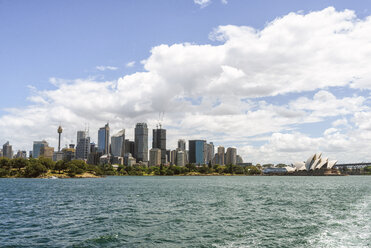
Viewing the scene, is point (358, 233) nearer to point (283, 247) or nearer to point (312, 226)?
point (312, 226)

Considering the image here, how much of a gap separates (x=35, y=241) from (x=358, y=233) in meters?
32.2

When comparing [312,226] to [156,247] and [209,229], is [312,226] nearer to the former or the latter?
[209,229]

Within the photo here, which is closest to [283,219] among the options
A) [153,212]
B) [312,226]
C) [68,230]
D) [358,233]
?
[312,226]

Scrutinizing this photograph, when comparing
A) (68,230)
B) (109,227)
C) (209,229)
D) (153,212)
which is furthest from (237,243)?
(153,212)

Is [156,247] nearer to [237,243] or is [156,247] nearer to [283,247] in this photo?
[237,243]

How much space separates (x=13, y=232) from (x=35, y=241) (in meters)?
5.83

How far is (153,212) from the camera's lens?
152ft

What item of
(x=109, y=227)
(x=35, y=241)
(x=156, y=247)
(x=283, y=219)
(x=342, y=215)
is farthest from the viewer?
(x=342, y=215)

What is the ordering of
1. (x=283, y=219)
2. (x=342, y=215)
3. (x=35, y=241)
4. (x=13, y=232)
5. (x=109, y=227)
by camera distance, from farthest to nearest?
(x=342, y=215)
(x=283, y=219)
(x=109, y=227)
(x=13, y=232)
(x=35, y=241)

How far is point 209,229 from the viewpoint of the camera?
33.3m

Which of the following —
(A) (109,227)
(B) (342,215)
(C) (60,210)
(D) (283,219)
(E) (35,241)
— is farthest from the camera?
(C) (60,210)

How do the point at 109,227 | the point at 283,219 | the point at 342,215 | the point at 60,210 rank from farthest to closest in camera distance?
the point at 60,210, the point at 342,215, the point at 283,219, the point at 109,227

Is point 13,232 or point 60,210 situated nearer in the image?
point 13,232

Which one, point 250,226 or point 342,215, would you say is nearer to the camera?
point 250,226
